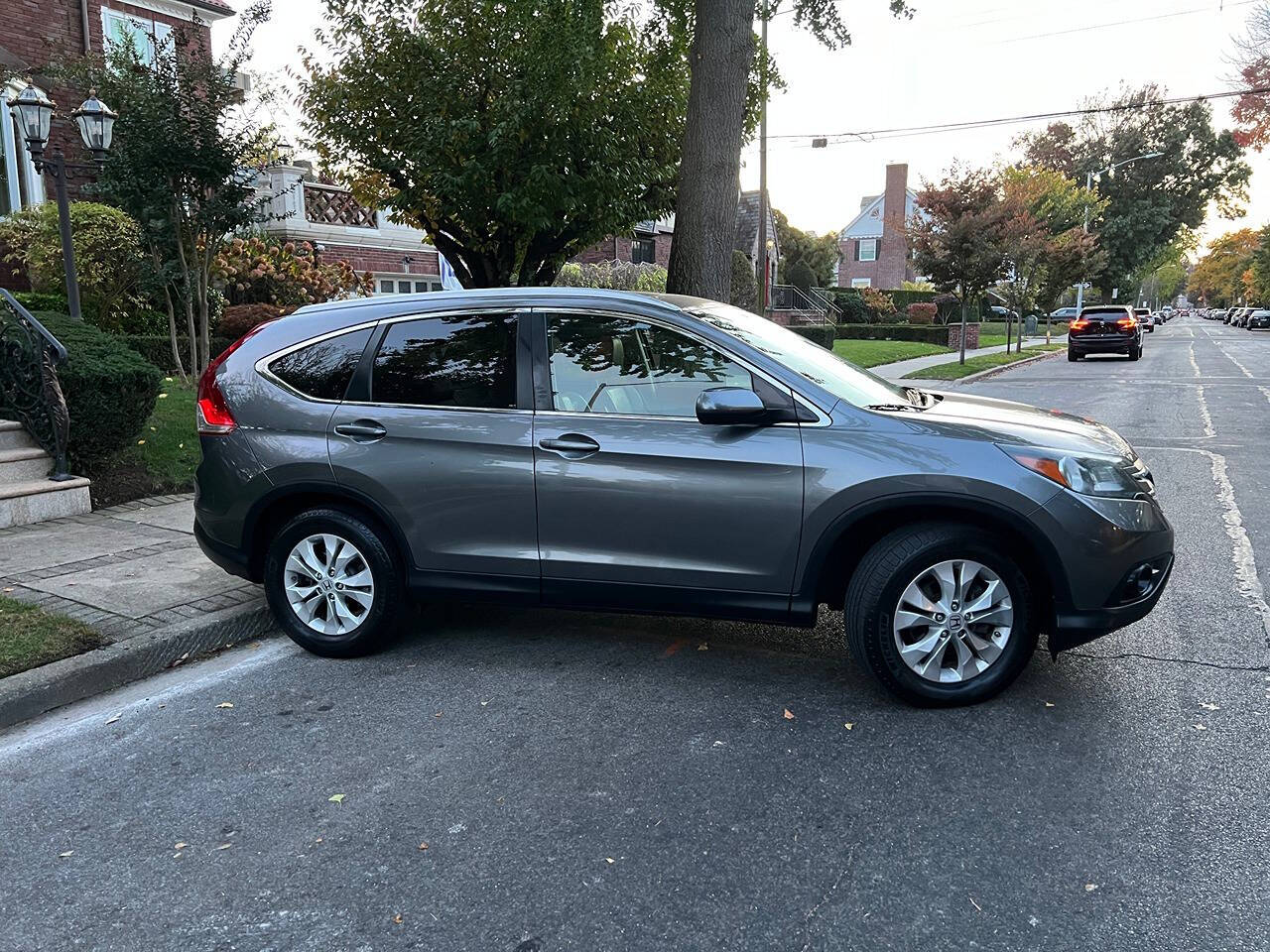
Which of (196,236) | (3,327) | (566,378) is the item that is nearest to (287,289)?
(196,236)

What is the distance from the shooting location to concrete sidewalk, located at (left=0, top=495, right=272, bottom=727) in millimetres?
4363

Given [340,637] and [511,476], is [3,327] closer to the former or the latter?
[340,637]

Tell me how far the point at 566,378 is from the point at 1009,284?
25946 millimetres

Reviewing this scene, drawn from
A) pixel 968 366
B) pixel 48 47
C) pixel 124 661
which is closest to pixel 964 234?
pixel 968 366

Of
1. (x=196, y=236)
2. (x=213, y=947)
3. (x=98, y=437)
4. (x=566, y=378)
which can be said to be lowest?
(x=213, y=947)

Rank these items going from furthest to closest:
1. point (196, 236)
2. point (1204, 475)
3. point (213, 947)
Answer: point (196, 236) → point (1204, 475) → point (213, 947)

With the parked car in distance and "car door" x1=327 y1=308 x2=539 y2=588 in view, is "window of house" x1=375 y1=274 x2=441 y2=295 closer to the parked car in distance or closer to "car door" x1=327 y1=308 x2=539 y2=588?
the parked car in distance

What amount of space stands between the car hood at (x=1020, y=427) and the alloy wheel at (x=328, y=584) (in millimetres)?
2715

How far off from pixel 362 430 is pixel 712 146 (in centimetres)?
654

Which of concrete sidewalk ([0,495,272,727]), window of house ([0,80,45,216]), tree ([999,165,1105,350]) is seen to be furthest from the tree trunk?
tree ([999,165,1105,350])

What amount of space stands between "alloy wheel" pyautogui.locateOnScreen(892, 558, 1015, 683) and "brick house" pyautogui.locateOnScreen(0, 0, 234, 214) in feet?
53.4

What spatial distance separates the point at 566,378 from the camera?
14.5 feet

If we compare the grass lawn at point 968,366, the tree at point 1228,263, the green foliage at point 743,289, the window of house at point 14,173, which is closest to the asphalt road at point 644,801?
the green foliage at point 743,289

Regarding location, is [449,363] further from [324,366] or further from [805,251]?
[805,251]
